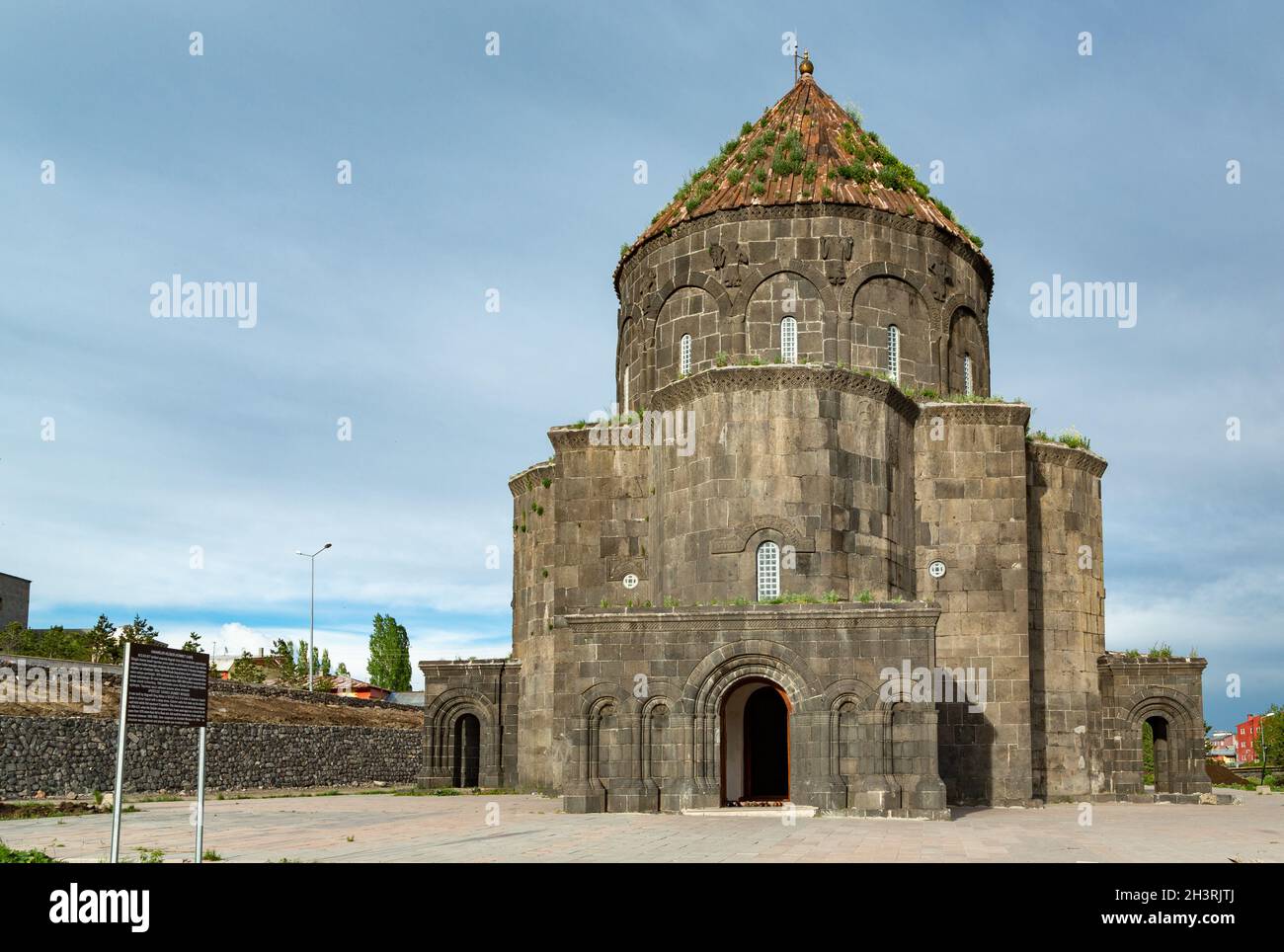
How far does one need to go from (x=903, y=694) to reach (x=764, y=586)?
15.9 ft

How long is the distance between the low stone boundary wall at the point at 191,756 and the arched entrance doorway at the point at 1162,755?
1004 inches

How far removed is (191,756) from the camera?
115 feet

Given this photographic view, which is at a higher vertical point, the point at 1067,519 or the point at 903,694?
the point at 1067,519

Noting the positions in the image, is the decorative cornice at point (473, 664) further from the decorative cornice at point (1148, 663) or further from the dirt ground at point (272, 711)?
the decorative cornice at point (1148, 663)

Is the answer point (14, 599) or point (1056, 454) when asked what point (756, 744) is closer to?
point (1056, 454)

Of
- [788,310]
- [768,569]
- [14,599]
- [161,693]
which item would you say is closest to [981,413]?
[788,310]

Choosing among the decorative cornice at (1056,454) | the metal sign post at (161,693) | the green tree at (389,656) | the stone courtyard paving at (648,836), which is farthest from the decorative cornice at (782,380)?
the green tree at (389,656)

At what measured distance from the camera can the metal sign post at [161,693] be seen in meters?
12.8

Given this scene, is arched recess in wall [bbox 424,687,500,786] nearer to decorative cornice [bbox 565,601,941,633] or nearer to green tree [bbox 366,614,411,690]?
decorative cornice [bbox 565,601,941,633]

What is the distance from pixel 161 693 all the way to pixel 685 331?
21212 mm
